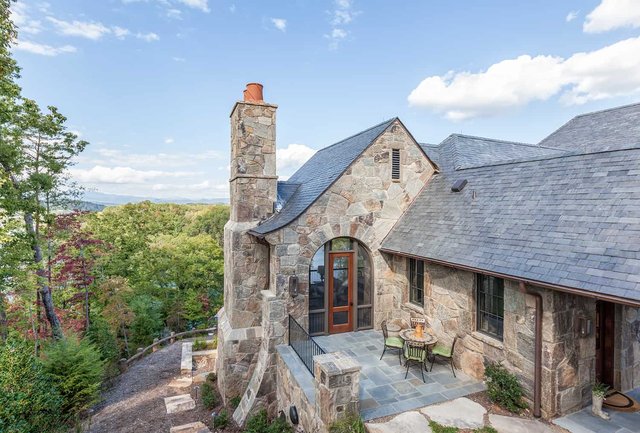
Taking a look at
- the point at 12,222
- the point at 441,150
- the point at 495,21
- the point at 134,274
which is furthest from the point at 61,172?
the point at 495,21

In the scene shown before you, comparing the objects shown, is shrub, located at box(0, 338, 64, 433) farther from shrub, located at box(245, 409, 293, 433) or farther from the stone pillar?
the stone pillar

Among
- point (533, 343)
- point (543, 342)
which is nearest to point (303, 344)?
point (533, 343)

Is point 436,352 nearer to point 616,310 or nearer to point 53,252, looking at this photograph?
point 616,310

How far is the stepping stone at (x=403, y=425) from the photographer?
5.04m

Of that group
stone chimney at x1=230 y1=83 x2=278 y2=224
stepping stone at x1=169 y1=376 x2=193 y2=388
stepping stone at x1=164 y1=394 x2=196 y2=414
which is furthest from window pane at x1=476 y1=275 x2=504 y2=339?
stepping stone at x1=169 y1=376 x2=193 y2=388

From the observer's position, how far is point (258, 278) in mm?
9117

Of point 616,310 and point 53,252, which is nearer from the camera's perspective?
point 616,310

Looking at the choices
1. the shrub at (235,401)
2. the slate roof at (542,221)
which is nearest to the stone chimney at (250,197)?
the shrub at (235,401)

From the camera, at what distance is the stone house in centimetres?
537

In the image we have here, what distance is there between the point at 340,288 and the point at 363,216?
213cm

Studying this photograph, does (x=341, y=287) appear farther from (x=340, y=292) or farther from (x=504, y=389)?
(x=504, y=389)

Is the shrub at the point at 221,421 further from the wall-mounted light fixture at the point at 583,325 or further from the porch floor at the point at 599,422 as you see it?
the wall-mounted light fixture at the point at 583,325

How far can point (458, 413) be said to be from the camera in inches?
217

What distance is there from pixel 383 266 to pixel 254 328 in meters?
4.03
